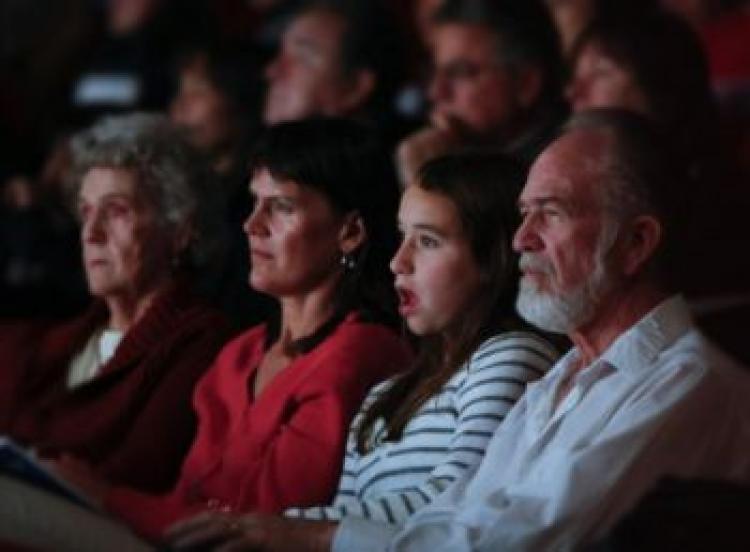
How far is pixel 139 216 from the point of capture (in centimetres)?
458

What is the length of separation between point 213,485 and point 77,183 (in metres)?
0.88

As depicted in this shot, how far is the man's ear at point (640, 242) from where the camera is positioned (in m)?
3.48

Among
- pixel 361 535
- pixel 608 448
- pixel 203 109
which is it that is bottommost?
pixel 361 535

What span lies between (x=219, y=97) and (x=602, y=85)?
1400 mm

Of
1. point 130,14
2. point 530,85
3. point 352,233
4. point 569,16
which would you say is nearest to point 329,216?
point 352,233

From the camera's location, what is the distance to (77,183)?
4.71m

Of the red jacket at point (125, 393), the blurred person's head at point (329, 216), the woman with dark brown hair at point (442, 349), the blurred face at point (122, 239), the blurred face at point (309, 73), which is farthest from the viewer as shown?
the blurred face at point (309, 73)

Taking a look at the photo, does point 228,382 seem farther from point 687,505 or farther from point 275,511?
point 687,505

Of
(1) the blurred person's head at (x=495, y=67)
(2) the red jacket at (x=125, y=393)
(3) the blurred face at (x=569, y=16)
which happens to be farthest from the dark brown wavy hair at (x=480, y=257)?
(3) the blurred face at (x=569, y=16)

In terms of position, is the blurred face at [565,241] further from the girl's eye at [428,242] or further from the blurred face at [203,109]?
the blurred face at [203,109]

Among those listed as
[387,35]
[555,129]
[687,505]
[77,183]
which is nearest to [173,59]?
[387,35]

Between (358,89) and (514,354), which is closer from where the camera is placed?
(514,354)

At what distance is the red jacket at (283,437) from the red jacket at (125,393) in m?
0.17

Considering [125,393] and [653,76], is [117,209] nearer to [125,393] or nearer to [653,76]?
[125,393]
